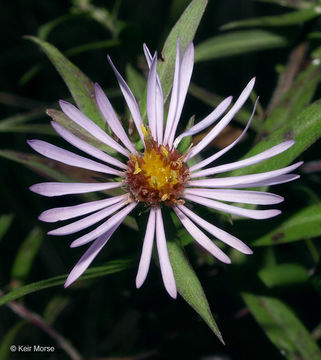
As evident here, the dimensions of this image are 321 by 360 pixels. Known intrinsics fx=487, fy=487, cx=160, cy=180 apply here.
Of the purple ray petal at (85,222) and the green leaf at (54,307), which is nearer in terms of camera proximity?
the purple ray petal at (85,222)

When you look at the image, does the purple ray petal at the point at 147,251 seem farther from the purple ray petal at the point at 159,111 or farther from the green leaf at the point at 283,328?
the green leaf at the point at 283,328

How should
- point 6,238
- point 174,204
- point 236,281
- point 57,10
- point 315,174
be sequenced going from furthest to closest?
point 57,10
point 6,238
point 315,174
point 236,281
point 174,204

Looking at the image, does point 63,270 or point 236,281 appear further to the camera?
point 63,270

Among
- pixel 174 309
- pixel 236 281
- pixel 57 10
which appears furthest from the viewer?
pixel 57 10

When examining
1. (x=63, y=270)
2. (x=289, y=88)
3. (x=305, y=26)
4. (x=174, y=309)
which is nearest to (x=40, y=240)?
(x=63, y=270)

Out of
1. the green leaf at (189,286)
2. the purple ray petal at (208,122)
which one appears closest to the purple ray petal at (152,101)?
the purple ray petal at (208,122)

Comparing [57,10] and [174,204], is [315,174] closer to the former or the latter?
[174,204]
